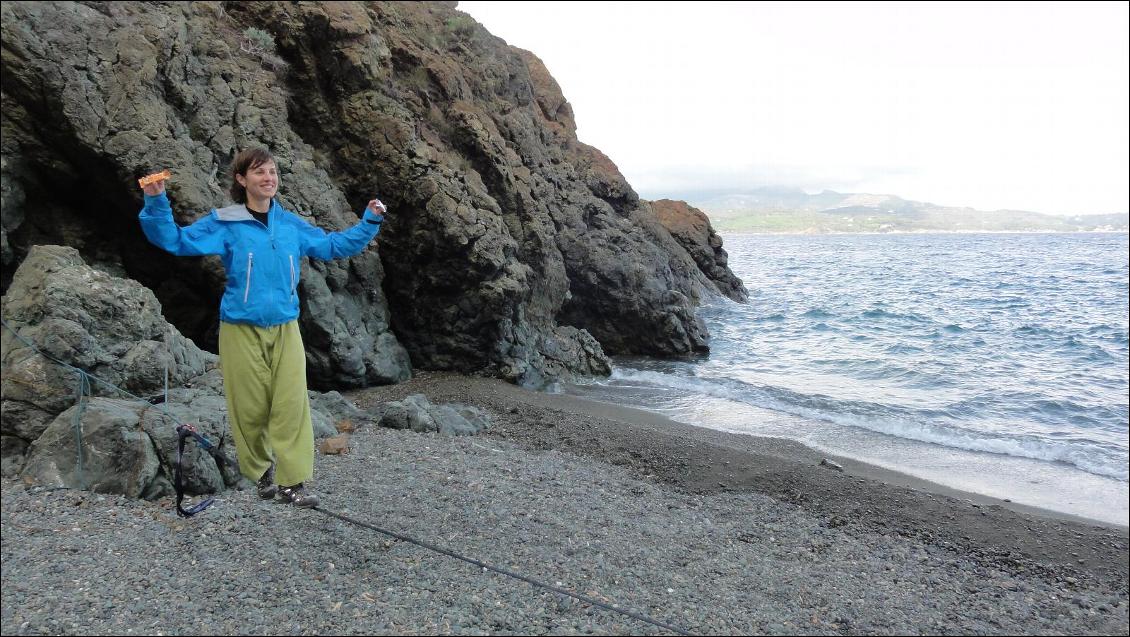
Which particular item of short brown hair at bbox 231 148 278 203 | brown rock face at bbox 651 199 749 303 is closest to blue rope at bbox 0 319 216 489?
short brown hair at bbox 231 148 278 203

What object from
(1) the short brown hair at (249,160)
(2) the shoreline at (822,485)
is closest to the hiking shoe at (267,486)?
(1) the short brown hair at (249,160)

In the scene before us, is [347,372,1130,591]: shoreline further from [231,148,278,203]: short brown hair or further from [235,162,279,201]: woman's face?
[231,148,278,203]: short brown hair

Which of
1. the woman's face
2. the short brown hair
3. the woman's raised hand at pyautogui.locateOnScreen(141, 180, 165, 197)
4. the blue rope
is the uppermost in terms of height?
the short brown hair

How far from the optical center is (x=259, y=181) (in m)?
4.52

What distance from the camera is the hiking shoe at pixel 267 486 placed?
199 inches

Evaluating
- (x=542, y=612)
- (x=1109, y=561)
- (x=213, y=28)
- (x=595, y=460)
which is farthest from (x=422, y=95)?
(x=1109, y=561)

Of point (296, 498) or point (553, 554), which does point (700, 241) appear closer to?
point (553, 554)

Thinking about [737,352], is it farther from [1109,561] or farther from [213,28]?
[213,28]

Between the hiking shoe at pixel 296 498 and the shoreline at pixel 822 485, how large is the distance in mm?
4598

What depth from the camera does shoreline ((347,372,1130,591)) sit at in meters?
6.97

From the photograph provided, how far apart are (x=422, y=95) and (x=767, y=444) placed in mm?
11138

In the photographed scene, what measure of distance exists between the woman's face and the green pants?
92cm

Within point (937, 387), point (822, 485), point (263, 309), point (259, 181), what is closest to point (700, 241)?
point (937, 387)

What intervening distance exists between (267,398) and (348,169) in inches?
398
